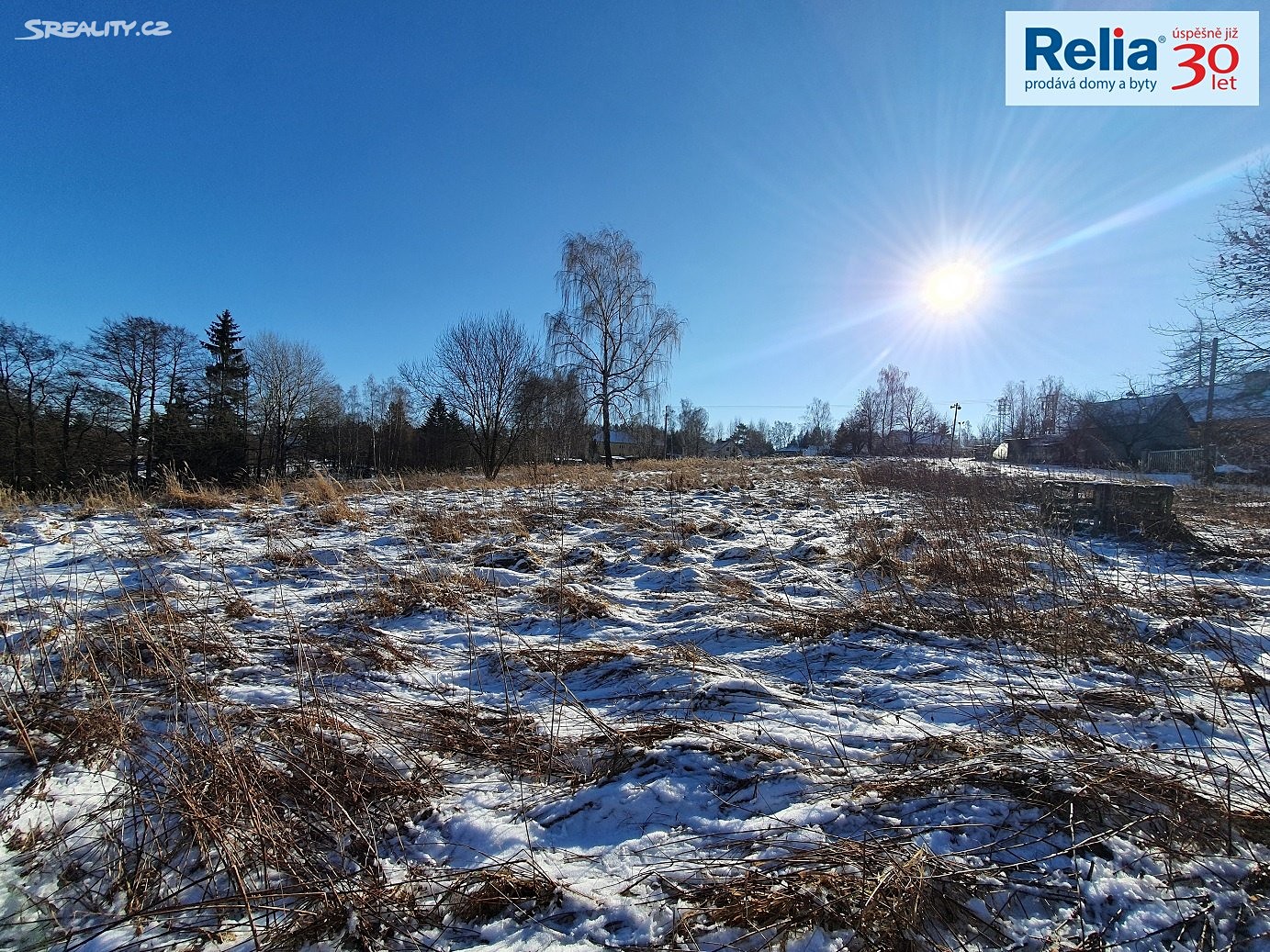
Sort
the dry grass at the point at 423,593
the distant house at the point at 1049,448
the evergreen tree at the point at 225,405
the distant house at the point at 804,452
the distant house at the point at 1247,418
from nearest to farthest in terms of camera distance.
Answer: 1. the dry grass at the point at 423,593
2. the distant house at the point at 1247,418
3. the evergreen tree at the point at 225,405
4. the distant house at the point at 1049,448
5. the distant house at the point at 804,452

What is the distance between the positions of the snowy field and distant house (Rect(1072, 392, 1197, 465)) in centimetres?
3553

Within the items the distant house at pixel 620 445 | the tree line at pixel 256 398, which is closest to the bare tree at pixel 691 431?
the distant house at pixel 620 445

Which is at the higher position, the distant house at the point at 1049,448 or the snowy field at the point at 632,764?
the distant house at the point at 1049,448

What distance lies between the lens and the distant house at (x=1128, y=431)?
96.7ft

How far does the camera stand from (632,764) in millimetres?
1769

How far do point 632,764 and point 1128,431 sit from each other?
43136 mm

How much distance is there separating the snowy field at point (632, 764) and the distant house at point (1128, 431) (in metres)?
35.5

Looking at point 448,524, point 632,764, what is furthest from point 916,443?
point 632,764

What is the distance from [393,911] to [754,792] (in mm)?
1107

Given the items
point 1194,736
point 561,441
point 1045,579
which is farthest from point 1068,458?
point 1194,736

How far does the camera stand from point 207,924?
1147mm

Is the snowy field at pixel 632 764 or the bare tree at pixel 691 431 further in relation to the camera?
the bare tree at pixel 691 431

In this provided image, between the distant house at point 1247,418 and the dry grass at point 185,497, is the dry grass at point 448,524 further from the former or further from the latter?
the distant house at point 1247,418

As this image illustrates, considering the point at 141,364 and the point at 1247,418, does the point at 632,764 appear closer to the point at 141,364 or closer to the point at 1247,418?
the point at 1247,418
